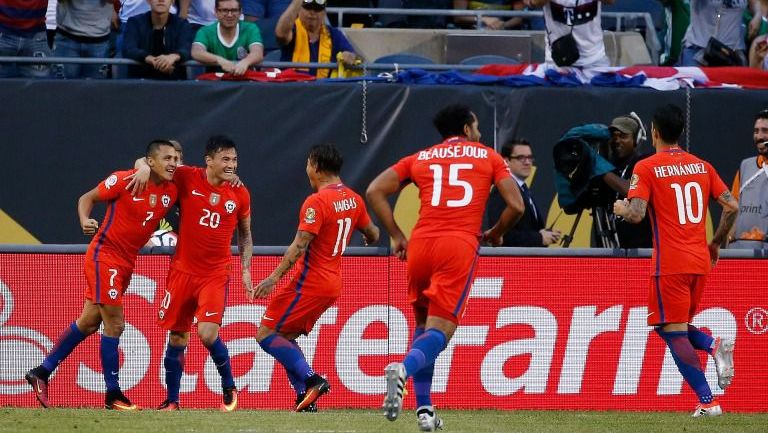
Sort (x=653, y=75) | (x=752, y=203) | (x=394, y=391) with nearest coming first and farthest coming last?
(x=394, y=391) → (x=752, y=203) → (x=653, y=75)

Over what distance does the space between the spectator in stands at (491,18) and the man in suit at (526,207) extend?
412cm

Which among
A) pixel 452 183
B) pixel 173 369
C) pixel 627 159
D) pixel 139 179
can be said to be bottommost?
pixel 173 369

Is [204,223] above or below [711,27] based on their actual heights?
below

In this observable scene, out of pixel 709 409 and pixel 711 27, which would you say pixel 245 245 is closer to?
pixel 709 409

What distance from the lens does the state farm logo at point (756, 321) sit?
1149 centimetres

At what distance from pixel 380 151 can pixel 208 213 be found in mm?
3269

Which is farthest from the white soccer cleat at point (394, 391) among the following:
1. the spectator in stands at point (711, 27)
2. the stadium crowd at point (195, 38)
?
the spectator in stands at point (711, 27)

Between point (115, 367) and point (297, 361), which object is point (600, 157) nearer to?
point (297, 361)

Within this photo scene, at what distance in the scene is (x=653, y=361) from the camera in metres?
11.5

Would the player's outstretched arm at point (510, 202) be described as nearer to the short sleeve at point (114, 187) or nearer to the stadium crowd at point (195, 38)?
the short sleeve at point (114, 187)

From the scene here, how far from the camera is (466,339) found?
1144cm

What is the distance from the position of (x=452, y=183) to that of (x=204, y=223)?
99.4 inches

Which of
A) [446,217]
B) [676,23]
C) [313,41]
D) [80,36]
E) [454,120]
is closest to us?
[446,217]

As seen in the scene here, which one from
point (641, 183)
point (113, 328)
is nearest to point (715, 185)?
point (641, 183)
